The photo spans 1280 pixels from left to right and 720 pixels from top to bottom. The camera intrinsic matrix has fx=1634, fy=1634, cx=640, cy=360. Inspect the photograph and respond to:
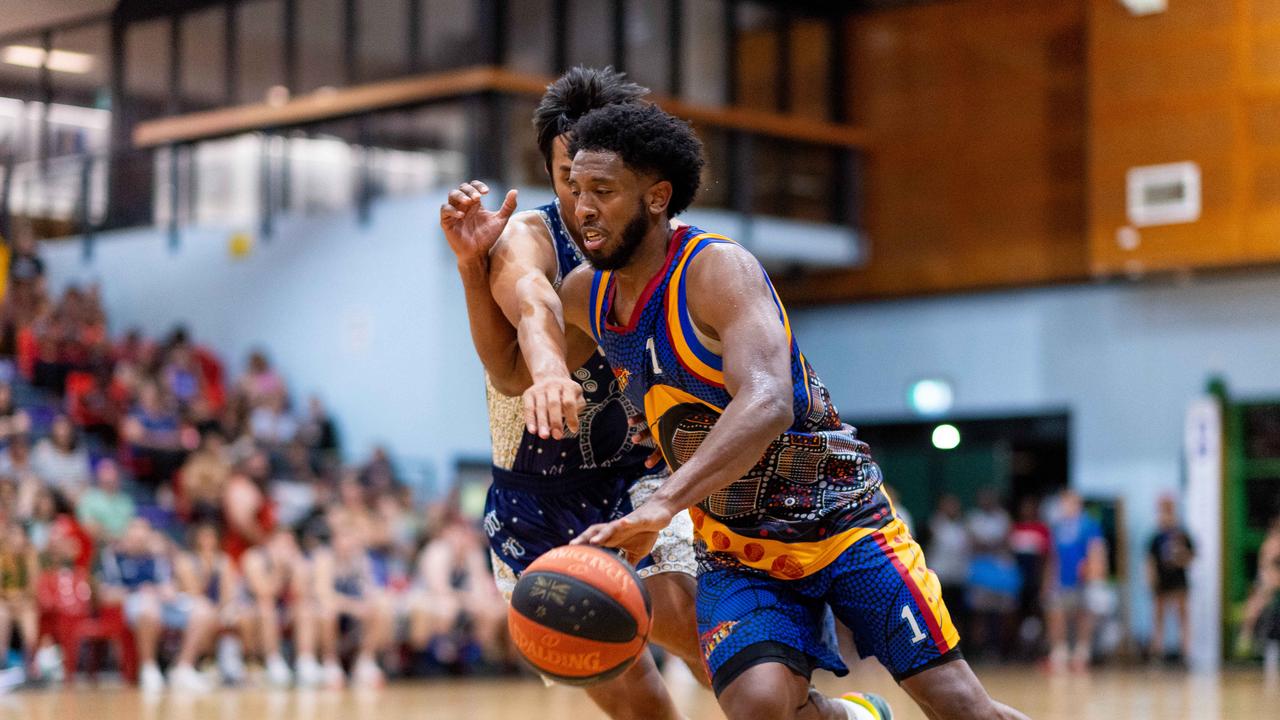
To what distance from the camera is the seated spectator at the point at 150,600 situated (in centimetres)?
1370

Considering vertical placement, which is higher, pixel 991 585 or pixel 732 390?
pixel 732 390

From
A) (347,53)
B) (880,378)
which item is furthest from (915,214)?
(347,53)

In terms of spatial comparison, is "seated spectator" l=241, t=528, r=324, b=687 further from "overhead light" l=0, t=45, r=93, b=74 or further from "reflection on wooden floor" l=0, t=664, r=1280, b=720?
"overhead light" l=0, t=45, r=93, b=74

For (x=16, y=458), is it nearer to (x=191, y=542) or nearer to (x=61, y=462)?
(x=61, y=462)

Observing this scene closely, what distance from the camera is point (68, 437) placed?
15.3 m

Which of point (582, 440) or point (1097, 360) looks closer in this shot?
point (582, 440)

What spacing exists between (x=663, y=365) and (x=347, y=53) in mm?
16786

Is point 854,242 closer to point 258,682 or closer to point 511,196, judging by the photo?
point 258,682

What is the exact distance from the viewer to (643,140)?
436 cm

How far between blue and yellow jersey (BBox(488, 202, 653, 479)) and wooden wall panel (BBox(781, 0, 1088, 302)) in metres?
16.9

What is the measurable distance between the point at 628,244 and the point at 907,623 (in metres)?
1.28

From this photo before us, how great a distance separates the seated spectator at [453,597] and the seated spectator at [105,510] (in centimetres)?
267

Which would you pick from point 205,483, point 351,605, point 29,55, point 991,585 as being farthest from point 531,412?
point 991,585

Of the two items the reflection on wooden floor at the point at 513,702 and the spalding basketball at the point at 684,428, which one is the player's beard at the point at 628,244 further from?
the reflection on wooden floor at the point at 513,702
